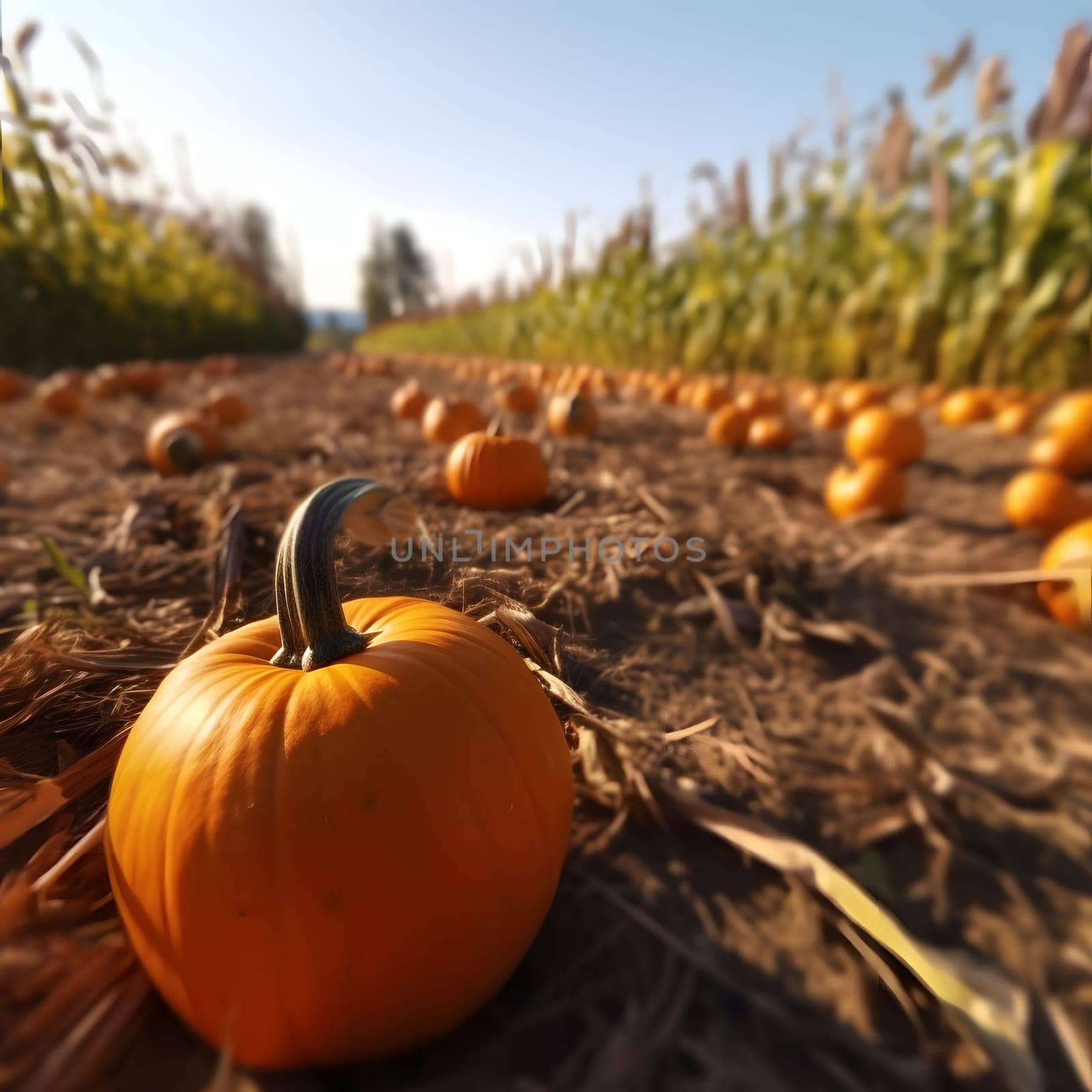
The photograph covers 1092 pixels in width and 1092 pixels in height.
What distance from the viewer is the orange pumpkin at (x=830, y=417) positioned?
5.07 m

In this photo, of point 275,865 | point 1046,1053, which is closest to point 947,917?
point 1046,1053

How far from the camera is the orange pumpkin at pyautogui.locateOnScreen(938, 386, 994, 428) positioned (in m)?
4.71

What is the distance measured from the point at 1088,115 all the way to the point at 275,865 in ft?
22.9

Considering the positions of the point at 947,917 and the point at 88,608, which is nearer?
the point at 947,917

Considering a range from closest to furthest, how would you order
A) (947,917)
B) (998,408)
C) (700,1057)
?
(700,1057)
(947,917)
(998,408)

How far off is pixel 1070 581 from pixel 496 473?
2.28m

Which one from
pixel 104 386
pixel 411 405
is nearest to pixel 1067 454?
pixel 411 405

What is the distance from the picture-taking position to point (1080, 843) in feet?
5.14

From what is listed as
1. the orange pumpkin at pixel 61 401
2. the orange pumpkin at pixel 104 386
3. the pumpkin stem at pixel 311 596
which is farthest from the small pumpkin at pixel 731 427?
the orange pumpkin at pixel 104 386

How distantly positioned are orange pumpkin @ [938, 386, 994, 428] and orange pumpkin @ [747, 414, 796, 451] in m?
1.22

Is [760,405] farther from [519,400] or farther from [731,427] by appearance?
[519,400]

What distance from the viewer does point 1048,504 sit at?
2.88 meters

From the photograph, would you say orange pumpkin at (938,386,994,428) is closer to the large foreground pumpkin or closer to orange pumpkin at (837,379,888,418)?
orange pumpkin at (837,379,888,418)

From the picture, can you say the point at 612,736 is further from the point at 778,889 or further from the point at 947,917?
the point at 947,917
